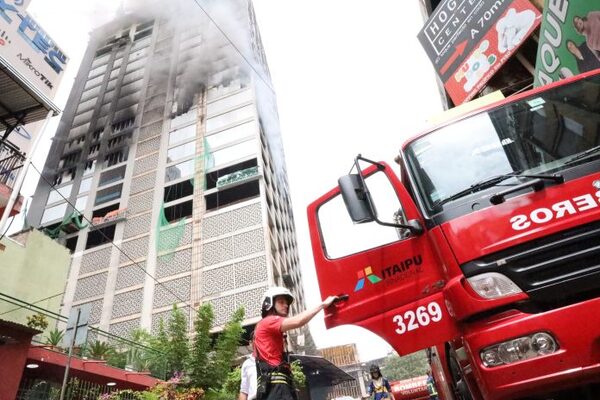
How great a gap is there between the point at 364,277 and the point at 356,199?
0.68 m

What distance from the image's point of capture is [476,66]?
30.8 feet

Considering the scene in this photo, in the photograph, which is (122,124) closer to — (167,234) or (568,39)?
(167,234)

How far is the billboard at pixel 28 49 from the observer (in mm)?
7516

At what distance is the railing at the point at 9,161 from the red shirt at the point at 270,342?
788 centimetres

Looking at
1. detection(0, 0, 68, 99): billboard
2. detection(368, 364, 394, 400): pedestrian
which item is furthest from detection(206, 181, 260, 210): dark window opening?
detection(368, 364, 394, 400): pedestrian

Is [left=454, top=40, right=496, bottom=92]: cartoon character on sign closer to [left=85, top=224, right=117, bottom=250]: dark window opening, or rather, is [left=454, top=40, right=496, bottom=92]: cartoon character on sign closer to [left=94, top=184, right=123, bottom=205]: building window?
[left=85, top=224, right=117, bottom=250]: dark window opening

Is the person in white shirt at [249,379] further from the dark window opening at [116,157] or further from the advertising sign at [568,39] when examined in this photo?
the dark window opening at [116,157]

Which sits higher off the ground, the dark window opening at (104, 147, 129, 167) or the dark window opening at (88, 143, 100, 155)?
the dark window opening at (88, 143, 100, 155)

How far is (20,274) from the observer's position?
1352cm

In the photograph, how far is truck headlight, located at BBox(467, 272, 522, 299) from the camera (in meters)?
2.35

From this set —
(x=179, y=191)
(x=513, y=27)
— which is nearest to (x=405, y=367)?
(x=179, y=191)

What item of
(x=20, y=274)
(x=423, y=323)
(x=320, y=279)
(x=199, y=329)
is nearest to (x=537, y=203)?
(x=423, y=323)

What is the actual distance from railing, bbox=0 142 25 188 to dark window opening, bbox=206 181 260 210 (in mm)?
25583

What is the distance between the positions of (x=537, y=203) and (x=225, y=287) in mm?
28044
